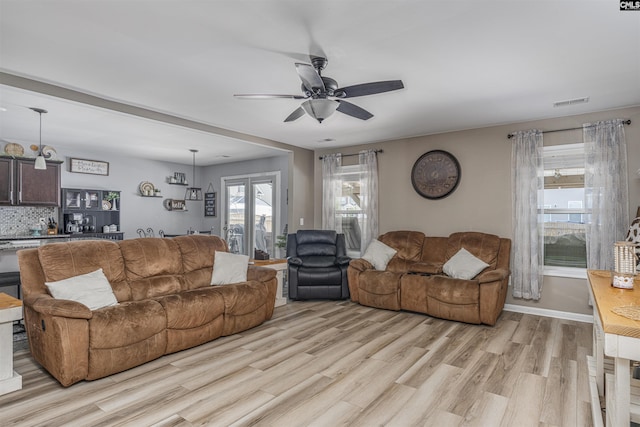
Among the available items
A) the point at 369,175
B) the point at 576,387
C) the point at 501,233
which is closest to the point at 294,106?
the point at 369,175

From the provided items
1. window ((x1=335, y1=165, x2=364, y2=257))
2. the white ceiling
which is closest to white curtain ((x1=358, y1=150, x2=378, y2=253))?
window ((x1=335, y1=165, x2=364, y2=257))

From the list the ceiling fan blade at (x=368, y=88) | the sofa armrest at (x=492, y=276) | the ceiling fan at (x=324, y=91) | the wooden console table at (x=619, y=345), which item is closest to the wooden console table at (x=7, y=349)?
the ceiling fan at (x=324, y=91)

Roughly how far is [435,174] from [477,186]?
2.10 feet

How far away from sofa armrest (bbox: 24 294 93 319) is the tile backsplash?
4.50 metres

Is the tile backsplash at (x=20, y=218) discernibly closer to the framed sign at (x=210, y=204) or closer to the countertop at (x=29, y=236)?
the countertop at (x=29, y=236)

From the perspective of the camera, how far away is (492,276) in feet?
13.4

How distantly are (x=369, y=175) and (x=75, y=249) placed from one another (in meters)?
4.32

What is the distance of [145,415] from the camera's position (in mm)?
2254

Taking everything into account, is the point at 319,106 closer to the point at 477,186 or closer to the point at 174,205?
the point at 477,186

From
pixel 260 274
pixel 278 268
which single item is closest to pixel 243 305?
pixel 260 274

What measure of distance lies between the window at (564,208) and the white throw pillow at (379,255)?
2.05 m

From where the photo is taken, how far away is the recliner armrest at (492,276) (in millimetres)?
4043

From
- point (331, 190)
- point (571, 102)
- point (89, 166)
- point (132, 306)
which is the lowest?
point (132, 306)

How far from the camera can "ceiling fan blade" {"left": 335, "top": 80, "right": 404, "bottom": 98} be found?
9.01 ft
